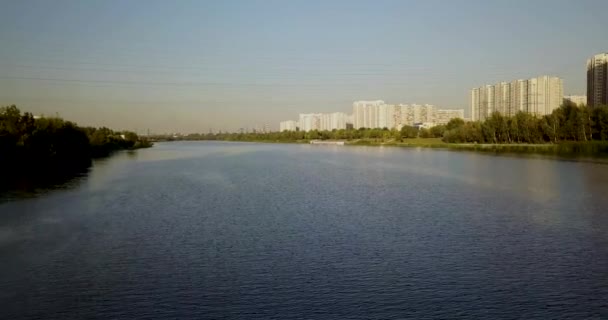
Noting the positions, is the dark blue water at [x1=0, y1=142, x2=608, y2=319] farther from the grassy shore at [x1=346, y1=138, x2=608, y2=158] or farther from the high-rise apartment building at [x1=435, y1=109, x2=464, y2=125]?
the high-rise apartment building at [x1=435, y1=109, x2=464, y2=125]

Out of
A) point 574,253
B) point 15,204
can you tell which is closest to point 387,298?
point 574,253

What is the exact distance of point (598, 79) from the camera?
161 feet

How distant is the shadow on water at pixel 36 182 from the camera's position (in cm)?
1566

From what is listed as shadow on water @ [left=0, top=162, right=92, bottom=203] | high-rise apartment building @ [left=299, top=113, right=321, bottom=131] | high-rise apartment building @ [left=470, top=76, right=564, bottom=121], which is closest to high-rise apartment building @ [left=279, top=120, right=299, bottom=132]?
high-rise apartment building @ [left=299, top=113, right=321, bottom=131]

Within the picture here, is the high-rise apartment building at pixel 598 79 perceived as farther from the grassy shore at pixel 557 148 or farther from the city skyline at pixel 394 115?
the city skyline at pixel 394 115

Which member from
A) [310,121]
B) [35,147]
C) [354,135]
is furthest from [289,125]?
[35,147]

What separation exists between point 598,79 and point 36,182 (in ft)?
154

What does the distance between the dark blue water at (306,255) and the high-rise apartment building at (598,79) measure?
38.2m

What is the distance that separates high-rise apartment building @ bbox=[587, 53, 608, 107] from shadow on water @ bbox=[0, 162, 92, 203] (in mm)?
41617

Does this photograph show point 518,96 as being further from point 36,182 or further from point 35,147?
point 36,182

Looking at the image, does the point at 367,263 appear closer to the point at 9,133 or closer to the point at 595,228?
the point at 595,228

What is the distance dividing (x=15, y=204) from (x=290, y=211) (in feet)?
22.1

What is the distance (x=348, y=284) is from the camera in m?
6.62

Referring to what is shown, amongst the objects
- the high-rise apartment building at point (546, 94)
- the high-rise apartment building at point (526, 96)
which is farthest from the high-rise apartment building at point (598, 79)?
the high-rise apartment building at point (546, 94)
